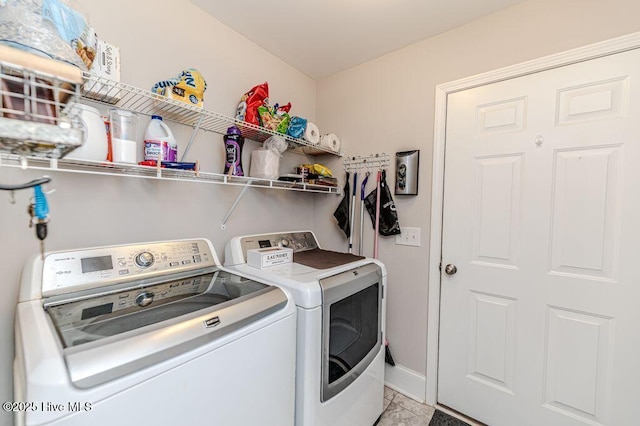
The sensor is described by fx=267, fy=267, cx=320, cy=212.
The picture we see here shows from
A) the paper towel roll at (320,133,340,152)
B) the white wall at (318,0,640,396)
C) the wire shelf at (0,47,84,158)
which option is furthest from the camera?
the paper towel roll at (320,133,340,152)

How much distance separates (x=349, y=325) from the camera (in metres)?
1.45

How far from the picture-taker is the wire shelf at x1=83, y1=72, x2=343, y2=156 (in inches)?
43.5

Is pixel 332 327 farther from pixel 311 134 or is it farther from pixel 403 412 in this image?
pixel 311 134

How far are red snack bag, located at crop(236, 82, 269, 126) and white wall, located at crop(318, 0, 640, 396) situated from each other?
0.82 m

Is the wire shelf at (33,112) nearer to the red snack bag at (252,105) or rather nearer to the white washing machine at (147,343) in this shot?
the white washing machine at (147,343)

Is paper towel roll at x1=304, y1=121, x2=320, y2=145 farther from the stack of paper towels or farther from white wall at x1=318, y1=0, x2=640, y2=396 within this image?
white wall at x1=318, y1=0, x2=640, y2=396

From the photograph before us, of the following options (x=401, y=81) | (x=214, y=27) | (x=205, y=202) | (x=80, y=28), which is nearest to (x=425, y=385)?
(x=205, y=202)

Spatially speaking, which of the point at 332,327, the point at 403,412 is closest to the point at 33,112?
the point at 332,327

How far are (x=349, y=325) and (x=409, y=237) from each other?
829mm

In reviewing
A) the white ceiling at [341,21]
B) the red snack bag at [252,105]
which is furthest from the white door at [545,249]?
the red snack bag at [252,105]

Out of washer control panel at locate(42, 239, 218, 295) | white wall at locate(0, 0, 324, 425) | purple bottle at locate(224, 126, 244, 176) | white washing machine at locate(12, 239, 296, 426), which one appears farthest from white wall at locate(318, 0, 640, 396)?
washer control panel at locate(42, 239, 218, 295)

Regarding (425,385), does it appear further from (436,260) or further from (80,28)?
(80,28)

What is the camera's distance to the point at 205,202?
169 centimetres

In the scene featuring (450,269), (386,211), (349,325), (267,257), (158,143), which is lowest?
(349,325)
